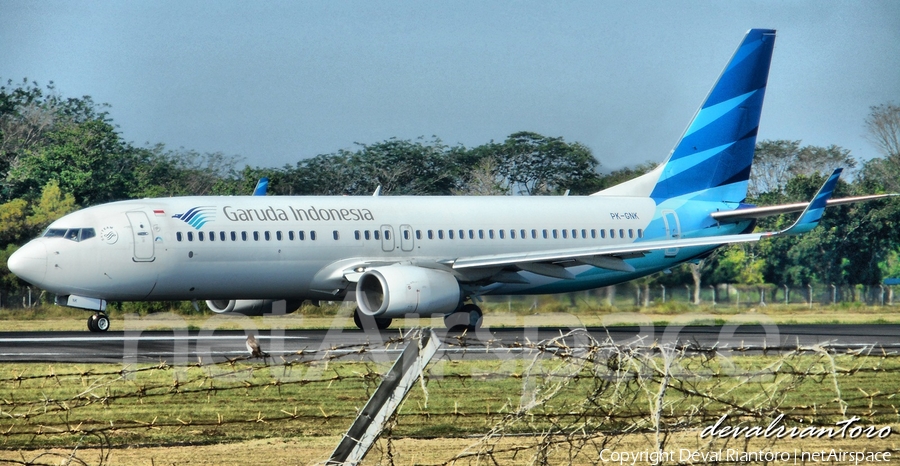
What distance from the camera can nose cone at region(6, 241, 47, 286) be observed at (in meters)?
24.2

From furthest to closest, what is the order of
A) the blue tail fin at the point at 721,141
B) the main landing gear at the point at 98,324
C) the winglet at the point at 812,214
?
the blue tail fin at the point at 721,141 → the winglet at the point at 812,214 → the main landing gear at the point at 98,324

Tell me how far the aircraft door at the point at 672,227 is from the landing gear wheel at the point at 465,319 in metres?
6.30

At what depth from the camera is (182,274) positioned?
24797mm

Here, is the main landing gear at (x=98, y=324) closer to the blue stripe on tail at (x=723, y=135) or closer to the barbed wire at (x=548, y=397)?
the barbed wire at (x=548, y=397)

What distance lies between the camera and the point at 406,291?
80.9 ft

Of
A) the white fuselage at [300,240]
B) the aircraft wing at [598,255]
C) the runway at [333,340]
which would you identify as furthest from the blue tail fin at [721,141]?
the aircraft wing at [598,255]

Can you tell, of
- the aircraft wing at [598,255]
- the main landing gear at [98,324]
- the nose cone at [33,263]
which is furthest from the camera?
the aircraft wing at [598,255]

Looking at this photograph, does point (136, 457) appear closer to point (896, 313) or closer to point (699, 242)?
point (699, 242)

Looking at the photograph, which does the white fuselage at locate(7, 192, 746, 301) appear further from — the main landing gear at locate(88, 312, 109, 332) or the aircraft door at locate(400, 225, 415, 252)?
the main landing gear at locate(88, 312, 109, 332)

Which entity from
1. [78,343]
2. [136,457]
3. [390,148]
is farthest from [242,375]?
[390,148]

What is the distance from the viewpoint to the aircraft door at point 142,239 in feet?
80.2

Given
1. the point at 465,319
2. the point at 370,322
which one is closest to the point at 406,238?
the point at 370,322

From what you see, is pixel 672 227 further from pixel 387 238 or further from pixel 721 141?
pixel 387 238

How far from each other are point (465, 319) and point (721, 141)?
975 centimetres
